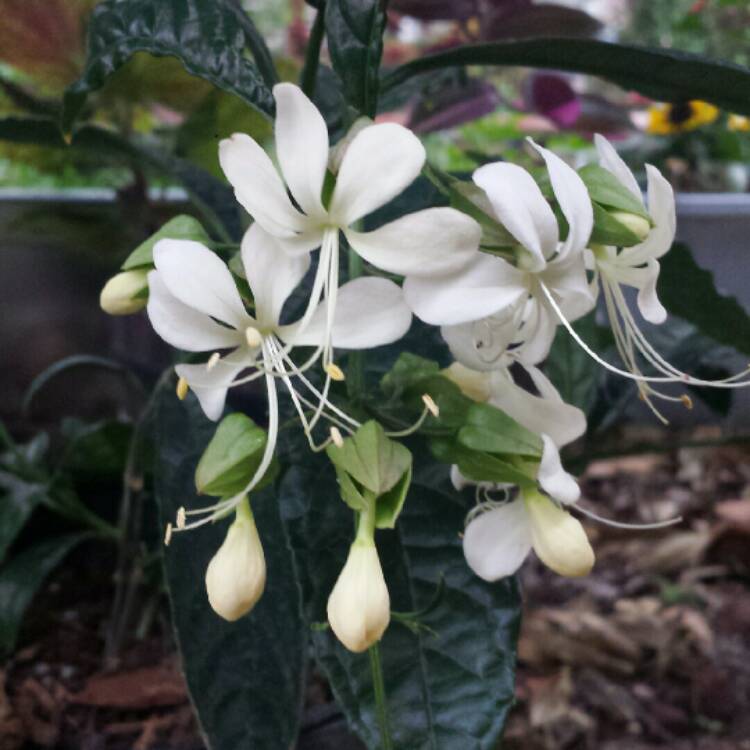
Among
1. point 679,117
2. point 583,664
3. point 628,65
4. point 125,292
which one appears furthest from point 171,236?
point 679,117

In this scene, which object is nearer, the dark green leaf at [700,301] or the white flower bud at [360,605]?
the white flower bud at [360,605]

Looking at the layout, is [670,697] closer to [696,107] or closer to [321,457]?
[321,457]

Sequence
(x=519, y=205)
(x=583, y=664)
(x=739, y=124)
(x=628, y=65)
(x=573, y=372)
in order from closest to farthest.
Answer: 1. (x=519, y=205)
2. (x=628, y=65)
3. (x=573, y=372)
4. (x=583, y=664)
5. (x=739, y=124)

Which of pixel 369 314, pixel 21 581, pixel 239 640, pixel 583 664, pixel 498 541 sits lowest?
pixel 583 664

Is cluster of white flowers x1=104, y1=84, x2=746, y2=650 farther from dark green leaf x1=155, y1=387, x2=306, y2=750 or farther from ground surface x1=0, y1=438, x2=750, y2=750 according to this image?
ground surface x1=0, y1=438, x2=750, y2=750

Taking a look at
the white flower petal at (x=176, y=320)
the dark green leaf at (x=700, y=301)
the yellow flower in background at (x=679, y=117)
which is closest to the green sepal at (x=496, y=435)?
the white flower petal at (x=176, y=320)

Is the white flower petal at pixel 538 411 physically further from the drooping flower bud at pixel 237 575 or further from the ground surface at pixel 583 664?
the ground surface at pixel 583 664

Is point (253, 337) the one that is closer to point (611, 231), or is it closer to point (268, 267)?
point (268, 267)

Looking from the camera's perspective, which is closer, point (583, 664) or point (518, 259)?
→ point (518, 259)
